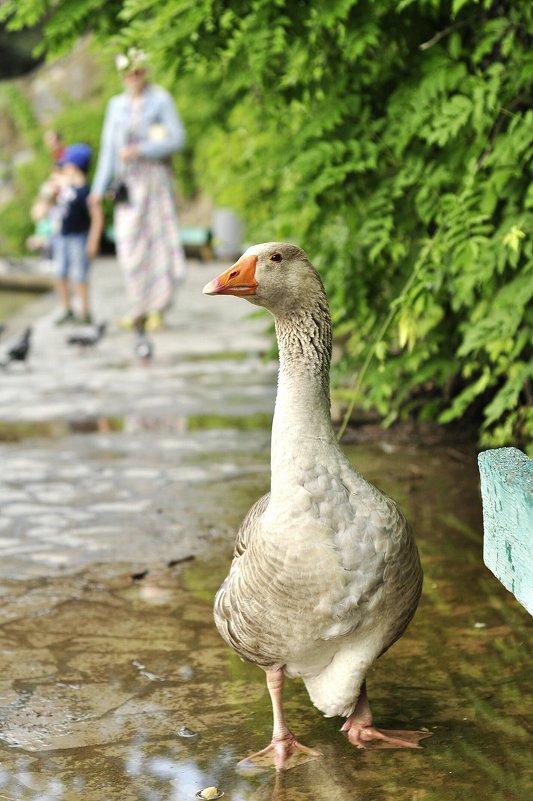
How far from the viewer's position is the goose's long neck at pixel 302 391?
3766mm

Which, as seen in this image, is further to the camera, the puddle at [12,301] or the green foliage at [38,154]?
the green foliage at [38,154]

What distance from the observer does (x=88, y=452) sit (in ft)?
26.6

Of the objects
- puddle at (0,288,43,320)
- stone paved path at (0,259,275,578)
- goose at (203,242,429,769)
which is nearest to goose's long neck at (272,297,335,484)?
goose at (203,242,429,769)

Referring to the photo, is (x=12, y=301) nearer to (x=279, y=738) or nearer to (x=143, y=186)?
(x=143, y=186)

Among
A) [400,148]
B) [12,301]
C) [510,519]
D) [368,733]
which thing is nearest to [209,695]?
[368,733]

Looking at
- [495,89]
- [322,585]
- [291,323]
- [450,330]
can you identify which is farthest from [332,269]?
[322,585]

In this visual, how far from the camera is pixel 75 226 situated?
14031mm

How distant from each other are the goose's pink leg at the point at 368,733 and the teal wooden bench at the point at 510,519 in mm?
994

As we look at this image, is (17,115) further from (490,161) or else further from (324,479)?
(324,479)

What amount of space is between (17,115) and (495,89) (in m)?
24.5

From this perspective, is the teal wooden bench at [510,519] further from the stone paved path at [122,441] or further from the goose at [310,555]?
the stone paved path at [122,441]

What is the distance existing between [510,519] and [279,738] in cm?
133

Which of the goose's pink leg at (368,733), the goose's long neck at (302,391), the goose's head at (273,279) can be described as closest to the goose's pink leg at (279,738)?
the goose's pink leg at (368,733)

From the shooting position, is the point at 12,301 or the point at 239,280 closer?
the point at 239,280
